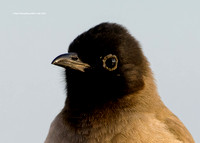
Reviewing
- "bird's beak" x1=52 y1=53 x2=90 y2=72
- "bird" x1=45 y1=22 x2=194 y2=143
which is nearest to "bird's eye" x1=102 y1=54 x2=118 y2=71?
"bird" x1=45 y1=22 x2=194 y2=143

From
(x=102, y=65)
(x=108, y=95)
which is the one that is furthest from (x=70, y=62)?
(x=108, y=95)

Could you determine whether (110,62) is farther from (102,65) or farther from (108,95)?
(108,95)

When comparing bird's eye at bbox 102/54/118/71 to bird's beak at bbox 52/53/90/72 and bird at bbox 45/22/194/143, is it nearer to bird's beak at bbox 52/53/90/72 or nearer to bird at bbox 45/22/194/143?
bird at bbox 45/22/194/143

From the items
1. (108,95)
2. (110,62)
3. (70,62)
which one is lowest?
(108,95)

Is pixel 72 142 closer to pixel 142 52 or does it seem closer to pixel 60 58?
pixel 60 58

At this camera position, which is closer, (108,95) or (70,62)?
(70,62)

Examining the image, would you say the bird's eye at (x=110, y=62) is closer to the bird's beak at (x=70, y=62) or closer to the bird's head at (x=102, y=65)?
the bird's head at (x=102, y=65)

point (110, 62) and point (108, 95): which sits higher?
point (110, 62)

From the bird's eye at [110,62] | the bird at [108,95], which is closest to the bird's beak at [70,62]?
the bird at [108,95]

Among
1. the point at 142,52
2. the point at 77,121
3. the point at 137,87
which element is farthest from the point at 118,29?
the point at 77,121
